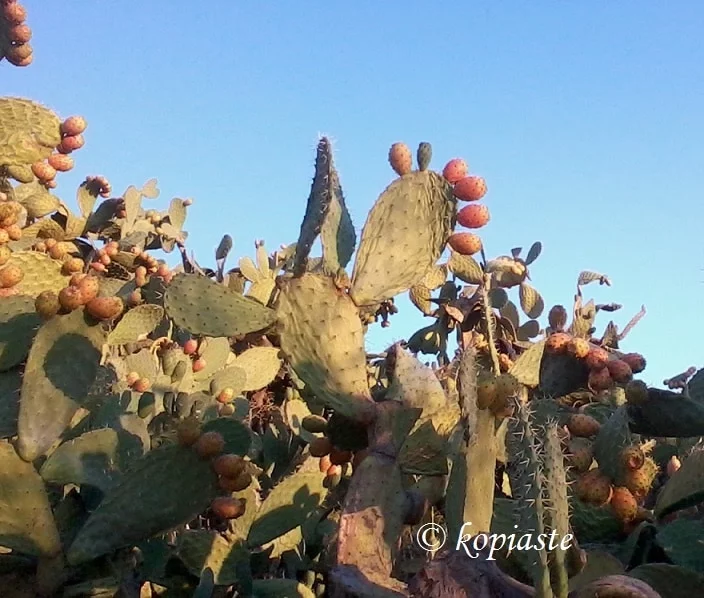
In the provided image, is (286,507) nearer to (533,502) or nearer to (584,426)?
(584,426)

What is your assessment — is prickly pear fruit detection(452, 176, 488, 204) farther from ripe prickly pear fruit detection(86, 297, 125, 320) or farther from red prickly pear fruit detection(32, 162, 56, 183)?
red prickly pear fruit detection(32, 162, 56, 183)

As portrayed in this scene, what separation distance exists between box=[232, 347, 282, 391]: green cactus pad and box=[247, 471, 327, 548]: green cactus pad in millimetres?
1291

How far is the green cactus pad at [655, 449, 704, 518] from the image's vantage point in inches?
74.7

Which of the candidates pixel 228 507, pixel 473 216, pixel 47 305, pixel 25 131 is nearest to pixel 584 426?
pixel 473 216

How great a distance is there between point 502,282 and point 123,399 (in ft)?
6.06

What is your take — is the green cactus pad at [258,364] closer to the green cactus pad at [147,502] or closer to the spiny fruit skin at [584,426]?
the spiny fruit skin at [584,426]

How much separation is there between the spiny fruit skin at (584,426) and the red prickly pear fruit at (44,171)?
2.29m

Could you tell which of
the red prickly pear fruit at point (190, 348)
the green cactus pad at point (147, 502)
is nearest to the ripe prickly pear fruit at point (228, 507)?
the green cactus pad at point (147, 502)

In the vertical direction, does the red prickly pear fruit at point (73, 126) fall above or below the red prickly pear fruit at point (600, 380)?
above

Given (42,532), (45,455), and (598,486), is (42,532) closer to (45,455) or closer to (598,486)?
(45,455)

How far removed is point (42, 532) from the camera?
175cm

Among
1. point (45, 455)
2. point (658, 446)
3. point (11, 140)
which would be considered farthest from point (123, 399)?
point (658, 446)

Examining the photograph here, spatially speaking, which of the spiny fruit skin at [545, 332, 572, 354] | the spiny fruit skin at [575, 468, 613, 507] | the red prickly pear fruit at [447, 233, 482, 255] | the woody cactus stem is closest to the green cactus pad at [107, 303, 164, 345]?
the red prickly pear fruit at [447, 233, 482, 255]

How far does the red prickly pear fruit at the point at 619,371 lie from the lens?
2.56 meters
